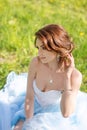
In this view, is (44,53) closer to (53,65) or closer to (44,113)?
(53,65)

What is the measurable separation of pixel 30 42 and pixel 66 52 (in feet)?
6.54

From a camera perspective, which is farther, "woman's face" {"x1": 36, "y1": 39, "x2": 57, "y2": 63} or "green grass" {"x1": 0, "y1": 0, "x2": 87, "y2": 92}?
"green grass" {"x1": 0, "y1": 0, "x2": 87, "y2": 92}

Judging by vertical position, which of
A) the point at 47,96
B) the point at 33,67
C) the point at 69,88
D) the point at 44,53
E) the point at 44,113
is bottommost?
the point at 44,113

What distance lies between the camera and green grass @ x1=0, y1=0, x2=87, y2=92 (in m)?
4.74

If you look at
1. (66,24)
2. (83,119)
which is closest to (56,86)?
(83,119)

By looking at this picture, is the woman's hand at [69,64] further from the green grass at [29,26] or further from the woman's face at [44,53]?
the green grass at [29,26]

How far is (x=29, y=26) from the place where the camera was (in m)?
5.38

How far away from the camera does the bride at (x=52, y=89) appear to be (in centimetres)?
306

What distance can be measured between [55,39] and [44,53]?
→ 0.17m

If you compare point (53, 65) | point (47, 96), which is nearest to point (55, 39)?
point (53, 65)

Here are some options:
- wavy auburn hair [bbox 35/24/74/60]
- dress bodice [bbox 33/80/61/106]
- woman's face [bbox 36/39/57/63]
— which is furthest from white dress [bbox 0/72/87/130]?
wavy auburn hair [bbox 35/24/74/60]

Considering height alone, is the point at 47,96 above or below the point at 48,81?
below

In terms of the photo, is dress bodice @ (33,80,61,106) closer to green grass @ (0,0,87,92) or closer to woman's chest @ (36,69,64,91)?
woman's chest @ (36,69,64,91)

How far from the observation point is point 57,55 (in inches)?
124
